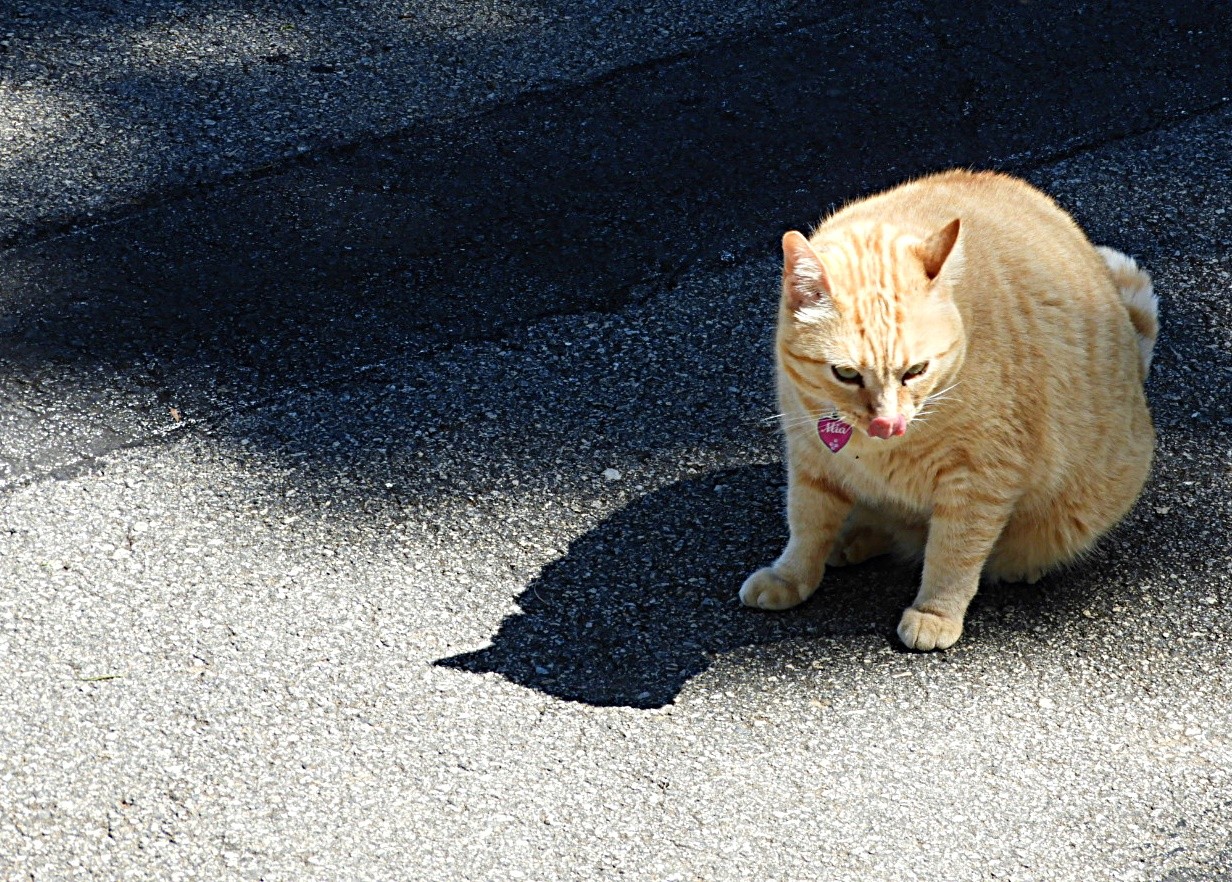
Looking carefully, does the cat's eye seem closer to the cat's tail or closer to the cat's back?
the cat's back

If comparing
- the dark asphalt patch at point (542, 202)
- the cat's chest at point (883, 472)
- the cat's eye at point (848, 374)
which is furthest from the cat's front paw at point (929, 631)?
the dark asphalt patch at point (542, 202)

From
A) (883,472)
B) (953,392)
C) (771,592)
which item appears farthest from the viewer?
(771,592)

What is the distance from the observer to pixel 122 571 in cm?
317

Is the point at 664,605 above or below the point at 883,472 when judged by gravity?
below

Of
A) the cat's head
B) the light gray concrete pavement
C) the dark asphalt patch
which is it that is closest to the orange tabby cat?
the cat's head

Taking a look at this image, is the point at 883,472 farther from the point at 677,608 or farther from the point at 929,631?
the point at 677,608

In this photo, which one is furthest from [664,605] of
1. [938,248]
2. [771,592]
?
[938,248]

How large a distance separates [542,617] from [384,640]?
0.36 m

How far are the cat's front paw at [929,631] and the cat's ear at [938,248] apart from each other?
789mm

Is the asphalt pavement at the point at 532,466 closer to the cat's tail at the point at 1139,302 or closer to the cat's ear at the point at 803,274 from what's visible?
the cat's tail at the point at 1139,302

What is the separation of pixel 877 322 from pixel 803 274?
0.58 feet

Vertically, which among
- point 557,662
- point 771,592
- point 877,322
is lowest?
point 557,662

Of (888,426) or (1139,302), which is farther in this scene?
(1139,302)

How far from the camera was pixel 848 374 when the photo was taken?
2.70 meters
